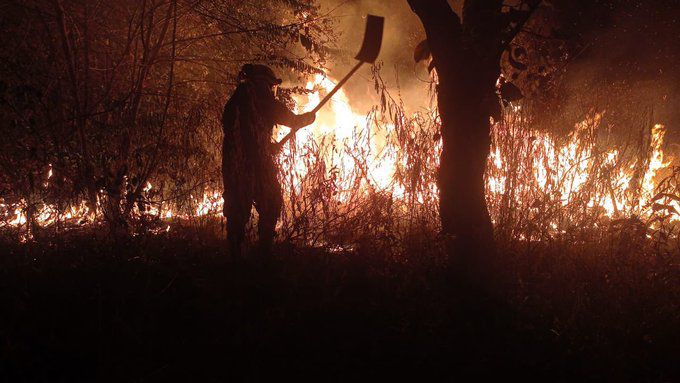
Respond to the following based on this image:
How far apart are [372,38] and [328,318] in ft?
9.13

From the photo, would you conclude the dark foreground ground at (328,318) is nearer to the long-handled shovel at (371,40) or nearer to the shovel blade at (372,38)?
the long-handled shovel at (371,40)

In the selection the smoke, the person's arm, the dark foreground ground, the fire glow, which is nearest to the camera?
the dark foreground ground

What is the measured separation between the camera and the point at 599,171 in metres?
5.35

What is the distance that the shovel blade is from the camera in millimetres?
4695

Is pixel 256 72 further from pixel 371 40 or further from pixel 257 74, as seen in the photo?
pixel 371 40

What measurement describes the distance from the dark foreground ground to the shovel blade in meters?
1.97

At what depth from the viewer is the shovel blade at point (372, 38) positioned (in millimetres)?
4695

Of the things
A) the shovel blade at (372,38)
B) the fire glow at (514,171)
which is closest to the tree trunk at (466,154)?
the shovel blade at (372,38)

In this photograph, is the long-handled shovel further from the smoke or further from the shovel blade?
the smoke

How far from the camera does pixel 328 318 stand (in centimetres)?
372

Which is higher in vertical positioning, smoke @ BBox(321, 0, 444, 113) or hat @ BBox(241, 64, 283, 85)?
smoke @ BBox(321, 0, 444, 113)

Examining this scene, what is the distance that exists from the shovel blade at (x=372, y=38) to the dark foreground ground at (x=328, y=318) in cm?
197

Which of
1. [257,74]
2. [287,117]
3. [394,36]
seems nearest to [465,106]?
[287,117]

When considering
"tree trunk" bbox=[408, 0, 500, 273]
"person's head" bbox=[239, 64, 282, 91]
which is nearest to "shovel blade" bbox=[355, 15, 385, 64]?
"tree trunk" bbox=[408, 0, 500, 273]
